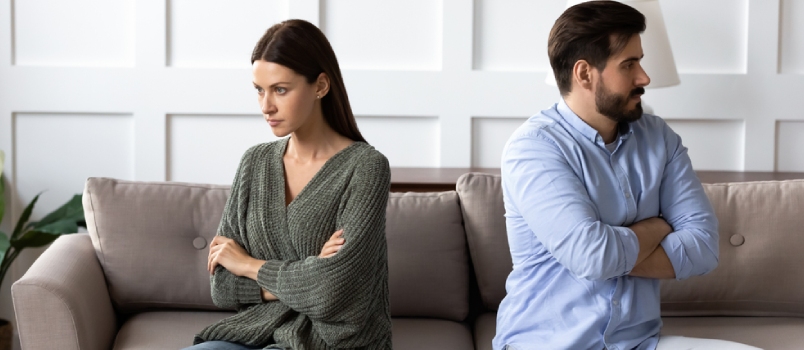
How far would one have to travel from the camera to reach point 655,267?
70.5 inches

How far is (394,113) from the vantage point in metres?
3.16

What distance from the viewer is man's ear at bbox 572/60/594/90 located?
1.85 m

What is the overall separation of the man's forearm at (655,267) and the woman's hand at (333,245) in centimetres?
60

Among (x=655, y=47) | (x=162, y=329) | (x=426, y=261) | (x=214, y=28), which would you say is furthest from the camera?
(x=214, y=28)

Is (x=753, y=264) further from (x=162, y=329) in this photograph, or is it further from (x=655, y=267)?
(x=162, y=329)

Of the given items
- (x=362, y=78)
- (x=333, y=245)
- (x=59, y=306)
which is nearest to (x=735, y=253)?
(x=333, y=245)

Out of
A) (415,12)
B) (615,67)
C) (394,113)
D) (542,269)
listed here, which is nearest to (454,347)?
(542,269)

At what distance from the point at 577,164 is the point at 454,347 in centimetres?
61

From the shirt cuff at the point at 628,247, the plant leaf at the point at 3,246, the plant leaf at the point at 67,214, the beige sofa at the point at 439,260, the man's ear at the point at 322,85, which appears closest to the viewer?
the shirt cuff at the point at 628,247

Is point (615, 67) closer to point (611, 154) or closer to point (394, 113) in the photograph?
point (611, 154)

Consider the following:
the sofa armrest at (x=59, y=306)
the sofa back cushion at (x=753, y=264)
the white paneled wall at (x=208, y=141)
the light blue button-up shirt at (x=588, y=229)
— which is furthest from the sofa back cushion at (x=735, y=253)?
the white paneled wall at (x=208, y=141)

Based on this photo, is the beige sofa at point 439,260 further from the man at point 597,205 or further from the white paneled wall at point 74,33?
the white paneled wall at point 74,33

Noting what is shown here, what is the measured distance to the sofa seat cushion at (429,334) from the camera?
214cm

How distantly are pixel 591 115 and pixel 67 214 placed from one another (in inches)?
78.1
